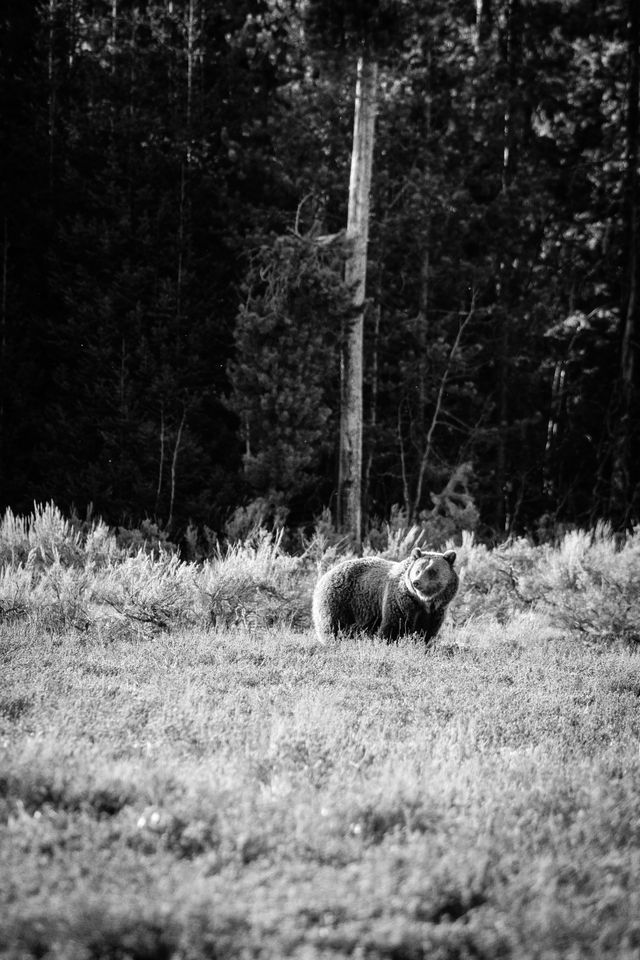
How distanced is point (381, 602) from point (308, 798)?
13.4ft

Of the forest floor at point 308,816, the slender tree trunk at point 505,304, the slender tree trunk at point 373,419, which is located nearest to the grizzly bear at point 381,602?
the forest floor at point 308,816

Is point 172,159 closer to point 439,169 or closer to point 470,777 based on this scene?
point 439,169

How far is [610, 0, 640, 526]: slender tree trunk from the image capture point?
20078mm

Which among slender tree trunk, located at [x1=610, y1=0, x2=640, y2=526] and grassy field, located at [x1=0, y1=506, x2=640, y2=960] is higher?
slender tree trunk, located at [x1=610, y1=0, x2=640, y2=526]

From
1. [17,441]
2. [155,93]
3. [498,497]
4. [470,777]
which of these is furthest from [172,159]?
[470,777]

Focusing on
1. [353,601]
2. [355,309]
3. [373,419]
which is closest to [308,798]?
[353,601]

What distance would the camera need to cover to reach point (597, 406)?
23.1 meters

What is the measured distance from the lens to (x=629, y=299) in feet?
67.7

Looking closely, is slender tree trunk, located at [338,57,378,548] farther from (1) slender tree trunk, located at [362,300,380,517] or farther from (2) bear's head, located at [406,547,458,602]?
(2) bear's head, located at [406,547,458,602]

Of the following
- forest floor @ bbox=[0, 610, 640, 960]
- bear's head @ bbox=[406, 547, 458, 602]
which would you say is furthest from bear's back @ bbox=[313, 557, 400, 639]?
forest floor @ bbox=[0, 610, 640, 960]


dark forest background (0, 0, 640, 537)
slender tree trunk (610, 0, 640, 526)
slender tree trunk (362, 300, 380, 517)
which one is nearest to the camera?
dark forest background (0, 0, 640, 537)

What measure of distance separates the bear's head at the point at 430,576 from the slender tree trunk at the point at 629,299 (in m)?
13.9

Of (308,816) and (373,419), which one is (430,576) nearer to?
(308,816)

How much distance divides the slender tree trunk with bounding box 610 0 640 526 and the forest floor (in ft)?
49.9
